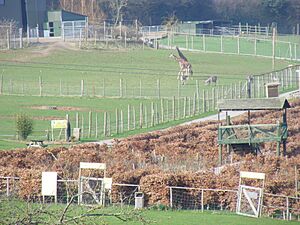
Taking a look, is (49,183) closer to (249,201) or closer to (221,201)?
(221,201)

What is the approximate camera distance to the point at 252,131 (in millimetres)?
49031

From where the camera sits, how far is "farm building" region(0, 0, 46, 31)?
11181 centimetres

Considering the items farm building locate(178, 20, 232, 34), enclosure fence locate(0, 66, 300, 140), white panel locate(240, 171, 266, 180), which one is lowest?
farm building locate(178, 20, 232, 34)

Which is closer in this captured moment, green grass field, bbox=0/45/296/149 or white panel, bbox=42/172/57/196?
white panel, bbox=42/172/57/196

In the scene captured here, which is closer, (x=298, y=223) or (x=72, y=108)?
(x=298, y=223)

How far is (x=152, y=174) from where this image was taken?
39844 millimetres

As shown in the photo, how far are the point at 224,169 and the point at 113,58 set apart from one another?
59.1m

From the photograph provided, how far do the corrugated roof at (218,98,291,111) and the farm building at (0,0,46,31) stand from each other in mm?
62810

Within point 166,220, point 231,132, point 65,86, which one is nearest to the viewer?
point 166,220

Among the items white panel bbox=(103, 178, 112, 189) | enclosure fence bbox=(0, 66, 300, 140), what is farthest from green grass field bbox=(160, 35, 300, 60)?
white panel bbox=(103, 178, 112, 189)

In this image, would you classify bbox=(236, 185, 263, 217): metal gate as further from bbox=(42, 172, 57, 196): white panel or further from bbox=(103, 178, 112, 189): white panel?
bbox=(42, 172, 57, 196): white panel

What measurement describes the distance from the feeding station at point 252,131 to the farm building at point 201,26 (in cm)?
7738

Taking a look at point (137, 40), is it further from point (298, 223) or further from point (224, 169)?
point (298, 223)

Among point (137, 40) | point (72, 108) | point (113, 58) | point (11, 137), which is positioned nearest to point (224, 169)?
point (11, 137)
